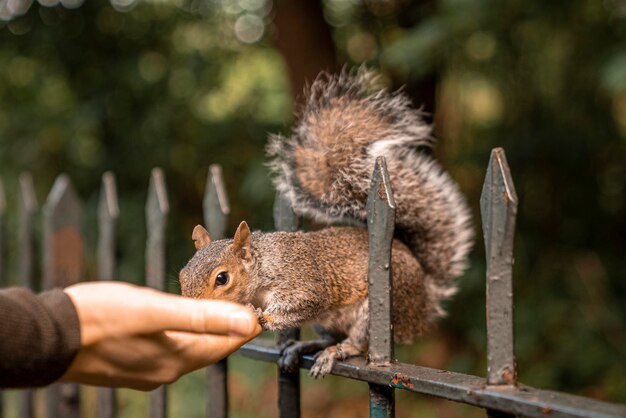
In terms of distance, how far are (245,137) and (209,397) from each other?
1.59 meters

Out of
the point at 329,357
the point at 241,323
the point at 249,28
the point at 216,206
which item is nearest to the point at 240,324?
the point at 241,323

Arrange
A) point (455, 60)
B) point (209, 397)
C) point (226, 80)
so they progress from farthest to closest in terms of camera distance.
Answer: point (226, 80) < point (455, 60) < point (209, 397)

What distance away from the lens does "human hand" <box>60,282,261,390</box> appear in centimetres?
76

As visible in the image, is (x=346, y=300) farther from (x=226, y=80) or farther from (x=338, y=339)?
(x=226, y=80)

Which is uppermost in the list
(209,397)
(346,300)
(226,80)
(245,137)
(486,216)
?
(226,80)

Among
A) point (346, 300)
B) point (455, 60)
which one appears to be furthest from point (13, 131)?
point (346, 300)

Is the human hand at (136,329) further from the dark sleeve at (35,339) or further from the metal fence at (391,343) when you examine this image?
the metal fence at (391,343)

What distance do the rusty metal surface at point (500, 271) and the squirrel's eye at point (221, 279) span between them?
432mm

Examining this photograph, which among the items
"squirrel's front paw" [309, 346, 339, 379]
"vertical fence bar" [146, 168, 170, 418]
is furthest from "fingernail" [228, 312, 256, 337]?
"vertical fence bar" [146, 168, 170, 418]

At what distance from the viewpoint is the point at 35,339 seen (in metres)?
0.74

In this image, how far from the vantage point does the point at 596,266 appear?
2.67 meters

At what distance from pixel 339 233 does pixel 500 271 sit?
1.83 feet

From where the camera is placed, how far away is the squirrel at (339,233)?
1.25 meters

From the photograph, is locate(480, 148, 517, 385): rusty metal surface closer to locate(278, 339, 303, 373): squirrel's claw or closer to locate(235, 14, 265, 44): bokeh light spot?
locate(278, 339, 303, 373): squirrel's claw
